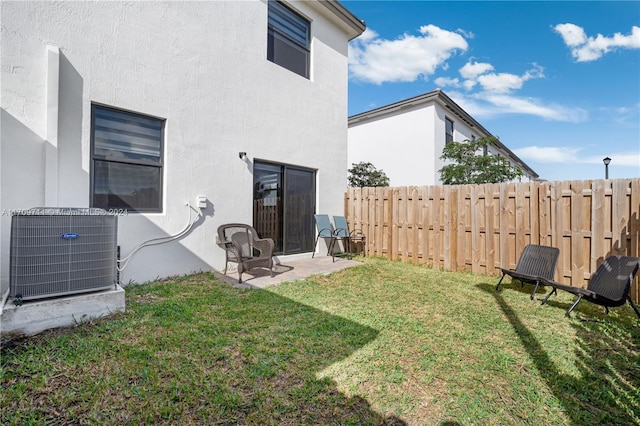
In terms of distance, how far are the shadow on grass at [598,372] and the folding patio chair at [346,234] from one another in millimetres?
4435

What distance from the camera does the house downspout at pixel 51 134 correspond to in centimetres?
364

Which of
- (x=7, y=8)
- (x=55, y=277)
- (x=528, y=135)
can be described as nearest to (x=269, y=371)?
(x=55, y=277)

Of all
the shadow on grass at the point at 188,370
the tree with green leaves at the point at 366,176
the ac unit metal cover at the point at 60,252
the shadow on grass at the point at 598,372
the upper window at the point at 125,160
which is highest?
the tree with green leaves at the point at 366,176

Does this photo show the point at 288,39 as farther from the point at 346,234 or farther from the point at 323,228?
the point at 346,234

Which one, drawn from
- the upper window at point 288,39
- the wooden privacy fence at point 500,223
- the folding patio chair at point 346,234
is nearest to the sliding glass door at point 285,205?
the folding patio chair at point 346,234

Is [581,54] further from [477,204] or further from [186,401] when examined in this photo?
[186,401]

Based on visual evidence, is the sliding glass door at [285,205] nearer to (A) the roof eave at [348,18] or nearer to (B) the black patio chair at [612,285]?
(A) the roof eave at [348,18]

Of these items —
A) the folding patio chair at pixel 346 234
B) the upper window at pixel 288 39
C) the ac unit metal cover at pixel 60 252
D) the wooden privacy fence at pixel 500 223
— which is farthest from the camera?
the folding patio chair at pixel 346 234

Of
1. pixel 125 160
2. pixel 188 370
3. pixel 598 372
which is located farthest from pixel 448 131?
pixel 188 370

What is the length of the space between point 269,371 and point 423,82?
1355 centimetres

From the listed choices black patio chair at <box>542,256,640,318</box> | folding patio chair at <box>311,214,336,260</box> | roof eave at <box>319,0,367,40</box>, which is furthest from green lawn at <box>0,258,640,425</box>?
roof eave at <box>319,0,367,40</box>

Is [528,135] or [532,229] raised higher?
[528,135]

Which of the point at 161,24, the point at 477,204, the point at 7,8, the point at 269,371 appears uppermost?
the point at 161,24

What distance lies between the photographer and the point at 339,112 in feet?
26.5
